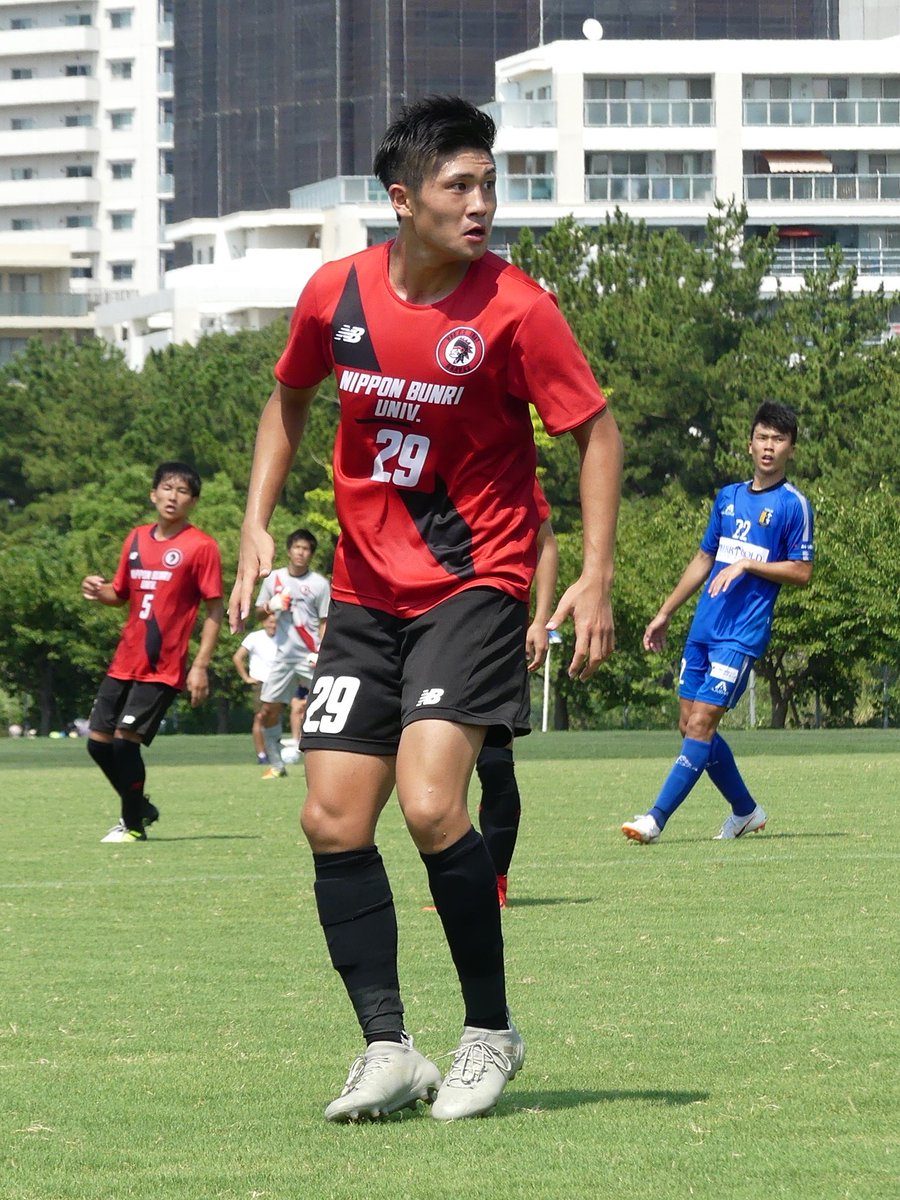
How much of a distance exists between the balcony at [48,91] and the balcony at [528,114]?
53884 millimetres

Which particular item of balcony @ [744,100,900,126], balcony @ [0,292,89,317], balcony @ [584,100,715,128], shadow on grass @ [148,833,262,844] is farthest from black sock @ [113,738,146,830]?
balcony @ [0,292,89,317]

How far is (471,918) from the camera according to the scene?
5.12m

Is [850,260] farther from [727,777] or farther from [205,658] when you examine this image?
[205,658]

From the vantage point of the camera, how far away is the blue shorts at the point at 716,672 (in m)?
11.5

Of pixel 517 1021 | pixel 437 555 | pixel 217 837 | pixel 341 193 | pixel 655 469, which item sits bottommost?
pixel 217 837

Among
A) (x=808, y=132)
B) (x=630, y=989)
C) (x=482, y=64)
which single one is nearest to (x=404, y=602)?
(x=630, y=989)

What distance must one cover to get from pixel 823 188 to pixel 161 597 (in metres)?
76.9

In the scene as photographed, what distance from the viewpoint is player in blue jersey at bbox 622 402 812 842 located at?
37.3 ft

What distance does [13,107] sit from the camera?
136 metres

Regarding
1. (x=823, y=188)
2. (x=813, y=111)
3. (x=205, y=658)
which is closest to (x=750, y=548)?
(x=205, y=658)

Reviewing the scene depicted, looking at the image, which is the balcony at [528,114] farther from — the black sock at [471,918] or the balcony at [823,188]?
the black sock at [471,918]

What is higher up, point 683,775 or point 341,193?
point 341,193

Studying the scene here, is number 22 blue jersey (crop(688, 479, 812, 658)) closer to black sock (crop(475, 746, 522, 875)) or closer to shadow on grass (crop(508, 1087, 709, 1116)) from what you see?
black sock (crop(475, 746, 522, 875))

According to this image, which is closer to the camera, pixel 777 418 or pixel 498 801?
pixel 498 801
